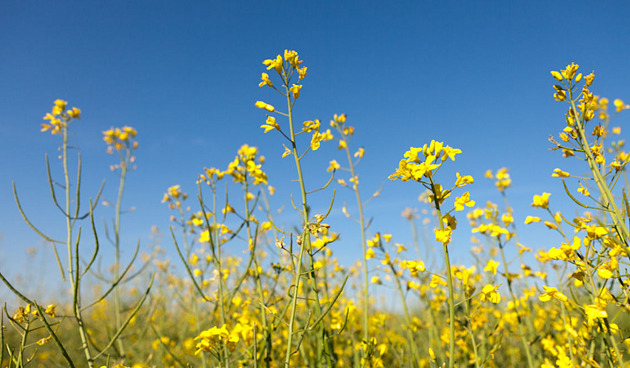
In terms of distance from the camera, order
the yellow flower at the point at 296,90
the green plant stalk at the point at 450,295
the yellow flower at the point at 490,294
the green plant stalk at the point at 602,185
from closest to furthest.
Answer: the green plant stalk at the point at 450,295, the green plant stalk at the point at 602,185, the yellow flower at the point at 490,294, the yellow flower at the point at 296,90

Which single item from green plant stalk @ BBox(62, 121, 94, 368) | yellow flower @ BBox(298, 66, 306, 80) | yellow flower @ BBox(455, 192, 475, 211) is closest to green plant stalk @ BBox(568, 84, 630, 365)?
yellow flower @ BBox(455, 192, 475, 211)

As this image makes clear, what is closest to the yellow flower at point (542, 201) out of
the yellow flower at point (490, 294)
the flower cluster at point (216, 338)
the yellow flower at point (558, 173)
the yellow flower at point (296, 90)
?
the yellow flower at point (558, 173)

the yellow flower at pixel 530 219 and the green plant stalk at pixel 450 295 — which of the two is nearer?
the green plant stalk at pixel 450 295

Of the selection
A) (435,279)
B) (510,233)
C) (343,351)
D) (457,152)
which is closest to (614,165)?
(457,152)

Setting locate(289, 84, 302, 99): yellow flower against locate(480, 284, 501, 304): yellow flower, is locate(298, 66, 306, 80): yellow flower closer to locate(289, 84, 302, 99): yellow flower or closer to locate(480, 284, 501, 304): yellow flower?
locate(289, 84, 302, 99): yellow flower

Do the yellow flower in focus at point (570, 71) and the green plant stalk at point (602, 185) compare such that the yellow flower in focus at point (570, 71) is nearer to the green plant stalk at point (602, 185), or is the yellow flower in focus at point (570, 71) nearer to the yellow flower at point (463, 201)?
the green plant stalk at point (602, 185)

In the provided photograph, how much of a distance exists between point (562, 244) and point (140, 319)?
4777 millimetres

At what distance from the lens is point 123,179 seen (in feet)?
11.4

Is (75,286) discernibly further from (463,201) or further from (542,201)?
(542,201)

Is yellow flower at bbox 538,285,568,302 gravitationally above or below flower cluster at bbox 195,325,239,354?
above

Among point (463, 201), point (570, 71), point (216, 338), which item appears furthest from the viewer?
point (570, 71)

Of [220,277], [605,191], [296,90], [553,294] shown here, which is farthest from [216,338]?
[605,191]

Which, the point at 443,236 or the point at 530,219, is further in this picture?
the point at 530,219

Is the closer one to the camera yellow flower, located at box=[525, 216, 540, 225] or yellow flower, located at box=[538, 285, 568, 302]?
yellow flower, located at box=[538, 285, 568, 302]
